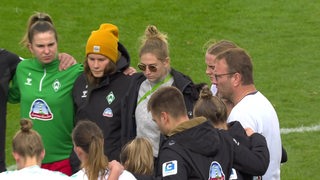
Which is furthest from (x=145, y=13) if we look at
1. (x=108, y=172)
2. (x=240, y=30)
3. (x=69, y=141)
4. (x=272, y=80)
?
(x=108, y=172)

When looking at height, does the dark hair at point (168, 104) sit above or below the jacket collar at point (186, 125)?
above

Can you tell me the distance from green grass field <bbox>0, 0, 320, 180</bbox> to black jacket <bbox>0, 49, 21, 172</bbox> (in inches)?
138

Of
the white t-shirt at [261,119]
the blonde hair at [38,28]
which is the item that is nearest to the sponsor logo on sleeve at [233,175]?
the white t-shirt at [261,119]

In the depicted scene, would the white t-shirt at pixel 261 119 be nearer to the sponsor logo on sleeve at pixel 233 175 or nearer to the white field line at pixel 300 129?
the sponsor logo on sleeve at pixel 233 175

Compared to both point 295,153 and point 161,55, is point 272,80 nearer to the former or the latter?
point 295,153

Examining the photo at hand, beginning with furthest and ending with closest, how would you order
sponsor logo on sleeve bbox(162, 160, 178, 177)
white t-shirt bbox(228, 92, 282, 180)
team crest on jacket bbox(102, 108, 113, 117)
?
1. team crest on jacket bbox(102, 108, 113, 117)
2. white t-shirt bbox(228, 92, 282, 180)
3. sponsor logo on sleeve bbox(162, 160, 178, 177)

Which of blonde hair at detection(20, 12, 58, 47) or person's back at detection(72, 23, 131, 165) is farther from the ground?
blonde hair at detection(20, 12, 58, 47)

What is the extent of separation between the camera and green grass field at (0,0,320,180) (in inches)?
495

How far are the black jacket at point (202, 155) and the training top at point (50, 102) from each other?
5.99 feet

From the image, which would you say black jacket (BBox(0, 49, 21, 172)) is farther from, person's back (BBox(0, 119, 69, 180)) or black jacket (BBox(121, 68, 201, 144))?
person's back (BBox(0, 119, 69, 180))

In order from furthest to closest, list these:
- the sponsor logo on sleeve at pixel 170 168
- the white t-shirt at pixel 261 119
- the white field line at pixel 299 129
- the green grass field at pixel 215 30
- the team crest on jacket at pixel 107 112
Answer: the green grass field at pixel 215 30 → the white field line at pixel 299 129 → the team crest on jacket at pixel 107 112 → the white t-shirt at pixel 261 119 → the sponsor logo on sleeve at pixel 170 168

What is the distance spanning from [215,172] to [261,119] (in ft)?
2.42

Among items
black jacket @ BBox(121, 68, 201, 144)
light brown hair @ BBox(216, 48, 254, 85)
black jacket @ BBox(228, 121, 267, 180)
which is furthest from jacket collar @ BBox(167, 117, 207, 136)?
black jacket @ BBox(121, 68, 201, 144)

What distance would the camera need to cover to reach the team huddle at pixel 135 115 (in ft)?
21.0
